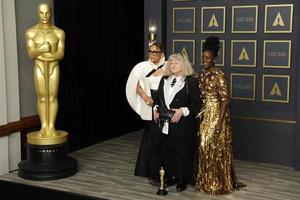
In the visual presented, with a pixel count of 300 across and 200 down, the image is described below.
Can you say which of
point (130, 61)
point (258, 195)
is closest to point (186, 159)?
point (258, 195)

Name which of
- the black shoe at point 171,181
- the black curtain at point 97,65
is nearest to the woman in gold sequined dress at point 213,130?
the black shoe at point 171,181

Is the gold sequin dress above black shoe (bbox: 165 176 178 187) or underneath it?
above

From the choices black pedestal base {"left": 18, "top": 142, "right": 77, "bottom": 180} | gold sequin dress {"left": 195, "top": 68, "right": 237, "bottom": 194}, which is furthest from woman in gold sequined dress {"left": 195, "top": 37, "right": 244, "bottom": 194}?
black pedestal base {"left": 18, "top": 142, "right": 77, "bottom": 180}

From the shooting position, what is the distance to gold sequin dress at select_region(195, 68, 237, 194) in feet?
13.6

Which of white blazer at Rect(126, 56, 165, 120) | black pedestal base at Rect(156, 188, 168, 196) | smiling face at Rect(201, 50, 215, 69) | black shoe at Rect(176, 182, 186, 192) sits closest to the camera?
smiling face at Rect(201, 50, 215, 69)

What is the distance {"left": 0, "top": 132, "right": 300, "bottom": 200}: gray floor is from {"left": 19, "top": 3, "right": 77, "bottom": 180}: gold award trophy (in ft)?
0.42

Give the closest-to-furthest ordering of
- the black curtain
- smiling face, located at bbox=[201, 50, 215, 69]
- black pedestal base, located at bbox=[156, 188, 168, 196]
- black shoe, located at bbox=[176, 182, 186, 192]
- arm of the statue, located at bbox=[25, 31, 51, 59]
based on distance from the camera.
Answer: smiling face, located at bbox=[201, 50, 215, 69], black pedestal base, located at bbox=[156, 188, 168, 196], black shoe, located at bbox=[176, 182, 186, 192], arm of the statue, located at bbox=[25, 31, 51, 59], the black curtain

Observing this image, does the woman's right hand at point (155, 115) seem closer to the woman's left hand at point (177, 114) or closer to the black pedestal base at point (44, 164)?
the woman's left hand at point (177, 114)

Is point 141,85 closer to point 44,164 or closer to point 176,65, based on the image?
point 176,65

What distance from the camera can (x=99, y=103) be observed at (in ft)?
21.9

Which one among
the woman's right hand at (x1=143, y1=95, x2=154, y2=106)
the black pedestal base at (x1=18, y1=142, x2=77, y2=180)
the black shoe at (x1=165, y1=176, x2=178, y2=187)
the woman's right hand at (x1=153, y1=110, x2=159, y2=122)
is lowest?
the black shoe at (x1=165, y1=176, x2=178, y2=187)

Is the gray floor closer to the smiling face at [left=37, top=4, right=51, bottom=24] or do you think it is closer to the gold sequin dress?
the gold sequin dress

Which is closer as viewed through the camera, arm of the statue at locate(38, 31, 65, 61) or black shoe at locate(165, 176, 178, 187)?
black shoe at locate(165, 176, 178, 187)

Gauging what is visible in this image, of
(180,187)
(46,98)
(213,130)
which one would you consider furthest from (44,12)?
(180,187)
